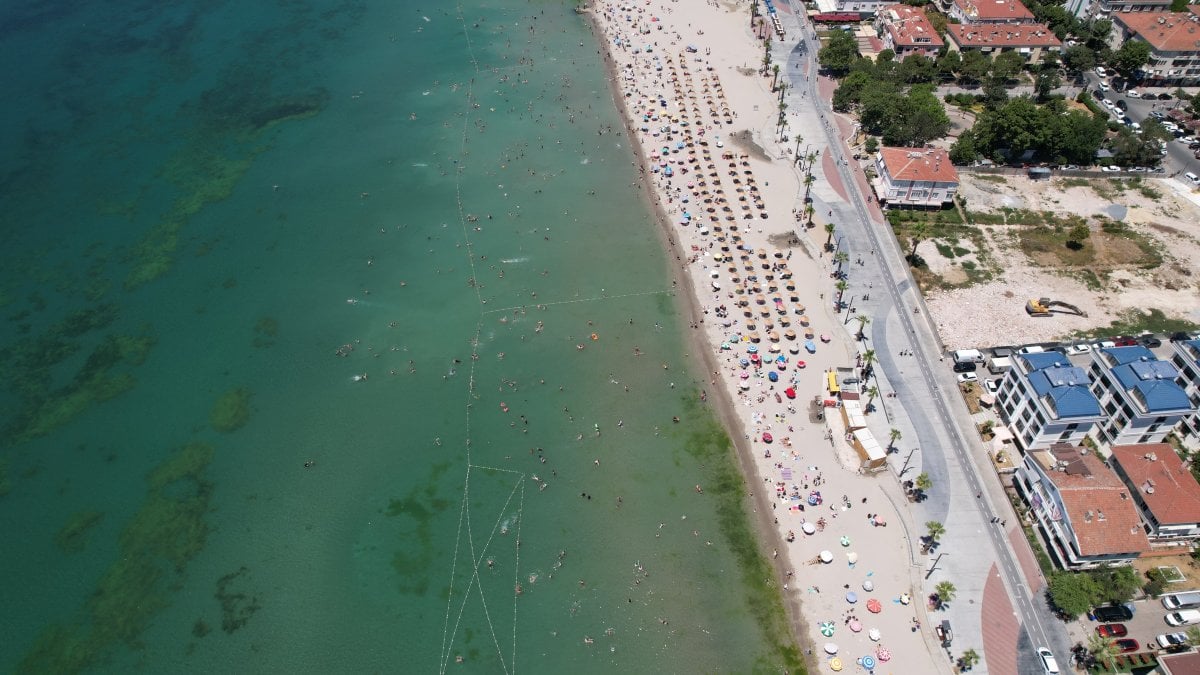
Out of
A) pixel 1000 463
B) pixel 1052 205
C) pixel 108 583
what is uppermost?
pixel 1052 205

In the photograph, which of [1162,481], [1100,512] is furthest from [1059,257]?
[1100,512]

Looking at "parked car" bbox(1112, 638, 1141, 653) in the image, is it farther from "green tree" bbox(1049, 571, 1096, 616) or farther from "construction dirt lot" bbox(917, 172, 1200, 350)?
"construction dirt lot" bbox(917, 172, 1200, 350)

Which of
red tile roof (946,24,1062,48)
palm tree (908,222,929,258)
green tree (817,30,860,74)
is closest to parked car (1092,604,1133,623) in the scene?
palm tree (908,222,929,258)

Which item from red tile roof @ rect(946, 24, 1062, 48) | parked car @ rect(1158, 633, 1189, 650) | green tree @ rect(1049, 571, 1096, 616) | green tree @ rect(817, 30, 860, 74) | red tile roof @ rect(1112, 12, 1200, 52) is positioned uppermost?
red tile roof @ rect(1112, 12, 1200, 52)

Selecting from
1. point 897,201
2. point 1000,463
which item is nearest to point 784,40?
point 897,201

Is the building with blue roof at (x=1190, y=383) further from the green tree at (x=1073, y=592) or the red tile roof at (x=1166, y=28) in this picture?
the red tile roof at (x=1166, y=28)

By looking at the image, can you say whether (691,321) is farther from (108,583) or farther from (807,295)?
(108,583)
